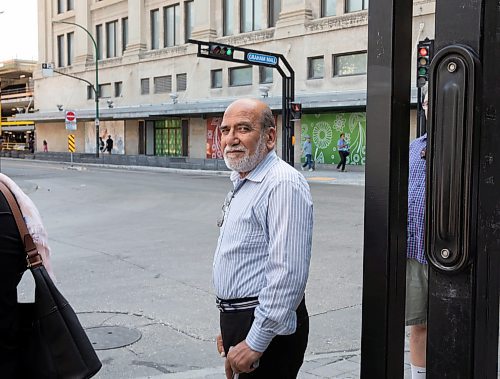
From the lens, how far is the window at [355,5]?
101 ft

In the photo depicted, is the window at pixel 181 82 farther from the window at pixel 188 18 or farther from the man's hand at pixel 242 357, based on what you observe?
the man's hand at pixel 242 357

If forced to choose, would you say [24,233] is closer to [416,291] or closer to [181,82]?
[416,291]

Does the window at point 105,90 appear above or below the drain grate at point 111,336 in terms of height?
above

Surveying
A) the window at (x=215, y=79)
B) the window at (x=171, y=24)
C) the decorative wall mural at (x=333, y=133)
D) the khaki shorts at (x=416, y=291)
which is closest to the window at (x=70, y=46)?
the window at (x=171, y=24)

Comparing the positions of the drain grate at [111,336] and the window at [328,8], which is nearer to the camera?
the drain grate at [111,336]

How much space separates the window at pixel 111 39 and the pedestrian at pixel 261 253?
158ft

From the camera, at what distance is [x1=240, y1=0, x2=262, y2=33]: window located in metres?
37.2

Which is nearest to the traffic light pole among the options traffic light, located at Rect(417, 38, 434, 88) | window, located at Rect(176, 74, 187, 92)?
traffic light, located at Rect(417, 38, 434, 88)

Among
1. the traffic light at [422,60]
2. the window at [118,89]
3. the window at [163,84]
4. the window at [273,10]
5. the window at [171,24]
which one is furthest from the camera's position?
the window at [118,89]

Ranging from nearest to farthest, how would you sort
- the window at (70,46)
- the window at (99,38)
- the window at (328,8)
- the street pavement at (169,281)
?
the street pavement at (169,281), the window at (328,8), the window at (99,38), the window at (70,46)

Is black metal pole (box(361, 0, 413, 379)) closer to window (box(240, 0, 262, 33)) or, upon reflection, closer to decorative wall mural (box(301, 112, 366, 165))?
decorative wall mural (box(301, 112, 366, 165))


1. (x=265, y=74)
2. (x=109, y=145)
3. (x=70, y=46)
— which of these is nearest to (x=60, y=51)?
(x=70, y=46)

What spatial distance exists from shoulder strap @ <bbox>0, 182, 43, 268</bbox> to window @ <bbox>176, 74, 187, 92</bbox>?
39617 mm

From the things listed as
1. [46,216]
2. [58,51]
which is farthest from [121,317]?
[58,51]
